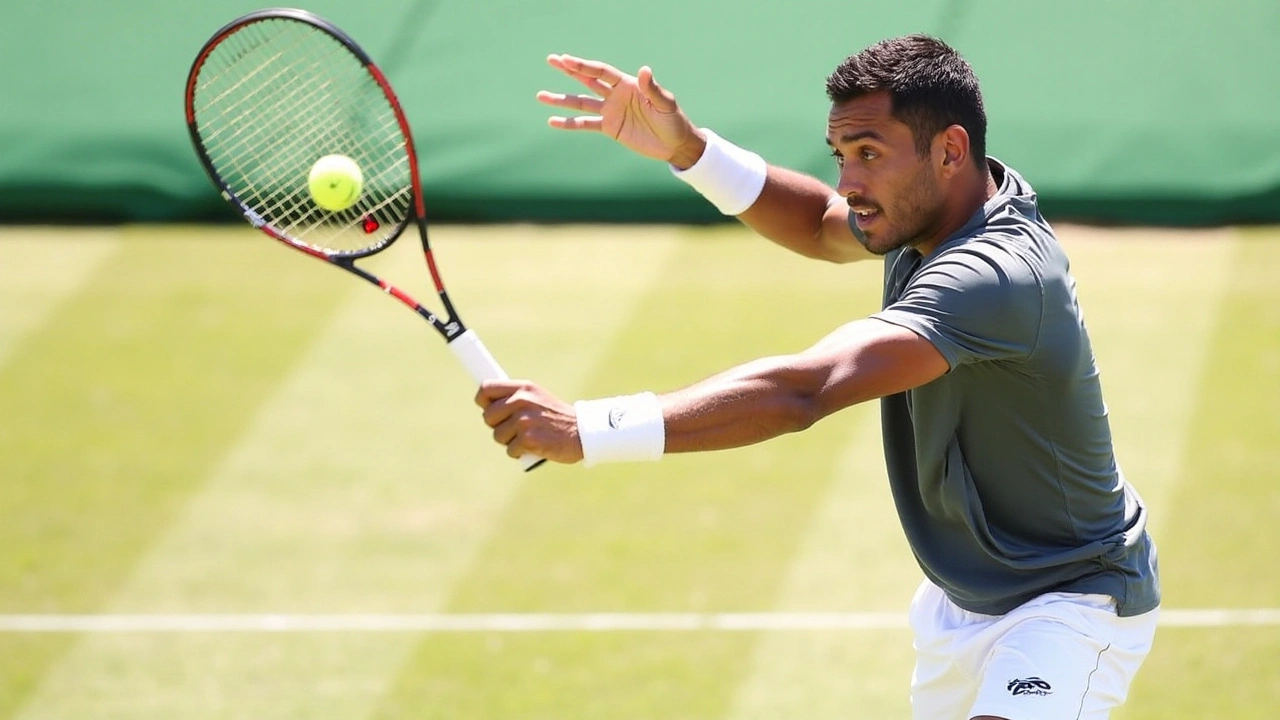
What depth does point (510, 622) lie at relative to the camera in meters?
6.85

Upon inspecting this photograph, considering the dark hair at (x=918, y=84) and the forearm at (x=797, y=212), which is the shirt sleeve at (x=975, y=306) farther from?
the forearm at (x=797, y=212)

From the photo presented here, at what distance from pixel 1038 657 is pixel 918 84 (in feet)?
4.50

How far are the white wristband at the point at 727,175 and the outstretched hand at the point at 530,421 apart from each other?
1.36m

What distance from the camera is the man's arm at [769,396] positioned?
3.83 metres

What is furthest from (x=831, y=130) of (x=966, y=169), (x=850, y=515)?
(x=850, y=515)

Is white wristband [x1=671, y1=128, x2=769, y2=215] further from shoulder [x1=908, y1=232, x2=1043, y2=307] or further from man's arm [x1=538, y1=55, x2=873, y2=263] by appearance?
shoulder [x1=908, y1=232, x2=1043, y2=307]

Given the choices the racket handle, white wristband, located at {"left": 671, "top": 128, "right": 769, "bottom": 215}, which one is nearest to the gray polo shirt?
white wristband, located at {"left": 671, "top": 128, "right": 769, "bottom": 215}

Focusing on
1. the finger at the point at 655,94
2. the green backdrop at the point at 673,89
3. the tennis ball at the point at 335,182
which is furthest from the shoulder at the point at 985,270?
the green backdrop at the point at 673,89

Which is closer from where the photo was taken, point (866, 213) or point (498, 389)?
point (498, 389)

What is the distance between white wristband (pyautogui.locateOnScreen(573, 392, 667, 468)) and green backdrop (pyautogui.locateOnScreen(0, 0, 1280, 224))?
6113mm

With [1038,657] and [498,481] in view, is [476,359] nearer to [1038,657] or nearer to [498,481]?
[1038,657]

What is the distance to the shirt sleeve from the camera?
12.8 ft

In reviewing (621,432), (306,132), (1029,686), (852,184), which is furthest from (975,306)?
(306,132)

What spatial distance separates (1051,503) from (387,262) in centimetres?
609
